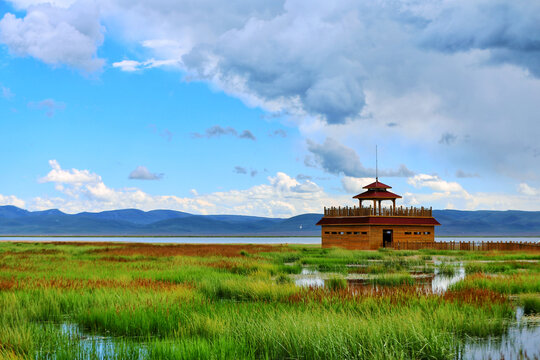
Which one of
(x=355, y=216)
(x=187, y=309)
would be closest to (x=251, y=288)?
(x=187, y=309)

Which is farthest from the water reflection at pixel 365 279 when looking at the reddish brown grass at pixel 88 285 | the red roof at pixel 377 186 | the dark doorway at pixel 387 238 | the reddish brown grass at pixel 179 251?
the red roof at pixel 377 186

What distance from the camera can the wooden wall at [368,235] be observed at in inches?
2018

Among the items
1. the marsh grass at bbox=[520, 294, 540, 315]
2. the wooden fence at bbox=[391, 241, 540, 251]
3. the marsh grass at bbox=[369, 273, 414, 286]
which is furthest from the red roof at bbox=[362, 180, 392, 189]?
the marsh grass at bbox=[520, 294, 540, 315]

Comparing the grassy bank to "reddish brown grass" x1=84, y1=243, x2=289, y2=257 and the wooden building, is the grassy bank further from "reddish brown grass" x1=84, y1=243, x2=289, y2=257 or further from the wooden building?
the wooden building

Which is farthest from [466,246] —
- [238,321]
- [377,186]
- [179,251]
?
[238,321]

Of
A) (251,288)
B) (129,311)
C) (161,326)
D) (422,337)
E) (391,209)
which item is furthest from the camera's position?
(391,209)

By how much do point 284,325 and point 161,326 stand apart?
3.08m

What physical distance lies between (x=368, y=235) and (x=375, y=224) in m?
1.33

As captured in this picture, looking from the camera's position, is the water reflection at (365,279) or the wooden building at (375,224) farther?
the wooden building at (375,224)

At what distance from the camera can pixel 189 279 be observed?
20656 mm

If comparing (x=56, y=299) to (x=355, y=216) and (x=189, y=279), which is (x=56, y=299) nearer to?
(x=189, y=279)

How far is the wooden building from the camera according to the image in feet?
169

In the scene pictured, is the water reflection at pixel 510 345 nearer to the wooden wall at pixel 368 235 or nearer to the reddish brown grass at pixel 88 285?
the reddish brown grass at pixel 88 285

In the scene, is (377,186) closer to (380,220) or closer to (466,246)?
(380,220)
